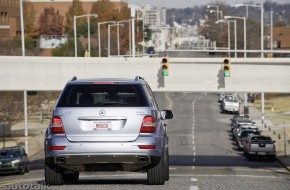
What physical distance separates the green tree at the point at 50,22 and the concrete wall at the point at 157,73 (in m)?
101

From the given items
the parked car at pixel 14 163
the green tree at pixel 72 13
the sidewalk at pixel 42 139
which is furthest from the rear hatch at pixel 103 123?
the green tree at pixel 72 13

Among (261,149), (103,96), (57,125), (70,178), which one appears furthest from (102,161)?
(261,149)

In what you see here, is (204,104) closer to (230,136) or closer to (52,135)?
(230,136)

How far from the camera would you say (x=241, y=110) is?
314 ft

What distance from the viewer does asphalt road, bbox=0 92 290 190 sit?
55.3ft

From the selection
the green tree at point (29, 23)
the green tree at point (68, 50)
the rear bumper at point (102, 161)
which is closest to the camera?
the rear bumper at point (102, 161)

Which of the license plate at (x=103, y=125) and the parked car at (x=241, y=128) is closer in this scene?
the license plate at (x=103, y=125)

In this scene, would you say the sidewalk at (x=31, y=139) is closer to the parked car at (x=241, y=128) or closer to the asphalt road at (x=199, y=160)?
the asphalt road at (x=199, y=160)

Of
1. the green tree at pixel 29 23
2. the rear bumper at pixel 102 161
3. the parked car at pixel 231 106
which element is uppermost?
the green tree at pixel 29 23

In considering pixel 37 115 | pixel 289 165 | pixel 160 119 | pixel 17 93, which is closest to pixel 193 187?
pixel 160 119

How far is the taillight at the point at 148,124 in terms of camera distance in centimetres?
1502

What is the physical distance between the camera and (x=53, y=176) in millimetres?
15758

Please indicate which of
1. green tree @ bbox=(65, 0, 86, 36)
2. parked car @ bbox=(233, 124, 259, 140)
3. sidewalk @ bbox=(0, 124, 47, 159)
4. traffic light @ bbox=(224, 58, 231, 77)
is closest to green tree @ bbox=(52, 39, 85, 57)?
sidewalk @ bbox=(0, 124, 47, 159)

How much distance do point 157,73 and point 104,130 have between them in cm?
2765
